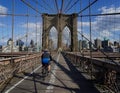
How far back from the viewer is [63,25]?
277ft

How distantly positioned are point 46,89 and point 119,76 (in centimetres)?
248

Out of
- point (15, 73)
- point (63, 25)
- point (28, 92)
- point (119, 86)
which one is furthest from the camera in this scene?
point (63, 25)

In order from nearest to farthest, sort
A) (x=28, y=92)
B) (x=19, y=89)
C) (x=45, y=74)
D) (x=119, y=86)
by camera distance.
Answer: (x=119, y=86) < (x=28, y=92) < (x=19, y=89) < (x=45, y=74)

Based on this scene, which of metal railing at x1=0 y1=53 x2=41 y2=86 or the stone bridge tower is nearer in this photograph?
metal railing at x1=0 y1=53 x2=41 y2=86

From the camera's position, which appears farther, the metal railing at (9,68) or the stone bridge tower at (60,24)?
the stone bridge tower at (60,24)

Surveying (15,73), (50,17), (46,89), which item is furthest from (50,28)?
(46,89)

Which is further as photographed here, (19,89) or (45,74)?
(45,74)

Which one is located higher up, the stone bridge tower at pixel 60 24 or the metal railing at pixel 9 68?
the stone bridge tower at pixel 60 24

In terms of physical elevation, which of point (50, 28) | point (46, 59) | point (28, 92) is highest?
point (50, 28)

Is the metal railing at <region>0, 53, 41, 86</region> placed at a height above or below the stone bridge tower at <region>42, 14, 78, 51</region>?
below

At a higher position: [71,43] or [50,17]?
[50,17]

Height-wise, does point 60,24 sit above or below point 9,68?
above

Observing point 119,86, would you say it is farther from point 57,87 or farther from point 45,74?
point 45,74

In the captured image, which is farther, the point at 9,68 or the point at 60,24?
the point at 60,24
